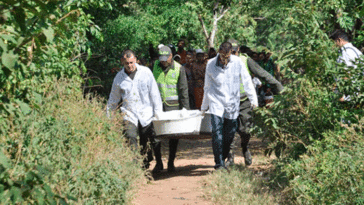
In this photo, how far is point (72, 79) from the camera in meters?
9.55

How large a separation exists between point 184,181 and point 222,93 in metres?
1.49

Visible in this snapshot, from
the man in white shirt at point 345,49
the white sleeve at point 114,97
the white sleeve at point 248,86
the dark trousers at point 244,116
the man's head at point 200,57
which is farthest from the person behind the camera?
the man's head at point 200,57

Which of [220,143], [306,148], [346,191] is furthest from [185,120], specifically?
[346,191]

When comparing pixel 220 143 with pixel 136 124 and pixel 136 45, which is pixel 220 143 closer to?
pixel 136 124

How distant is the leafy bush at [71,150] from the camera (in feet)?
19.9

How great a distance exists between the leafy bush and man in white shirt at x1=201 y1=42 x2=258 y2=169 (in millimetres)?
1399

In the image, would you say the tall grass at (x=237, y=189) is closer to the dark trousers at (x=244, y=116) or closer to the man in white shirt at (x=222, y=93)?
the man in white shirt at (x=222, y=93)

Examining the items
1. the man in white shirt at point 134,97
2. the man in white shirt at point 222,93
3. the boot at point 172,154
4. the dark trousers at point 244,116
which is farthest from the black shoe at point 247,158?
the man in white shirt at point 134,97

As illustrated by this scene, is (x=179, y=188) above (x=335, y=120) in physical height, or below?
below

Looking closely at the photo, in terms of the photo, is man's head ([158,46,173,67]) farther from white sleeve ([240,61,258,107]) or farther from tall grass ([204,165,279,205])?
tall grass ([204,165,279,205])

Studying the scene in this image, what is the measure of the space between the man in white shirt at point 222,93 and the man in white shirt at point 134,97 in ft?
2.85

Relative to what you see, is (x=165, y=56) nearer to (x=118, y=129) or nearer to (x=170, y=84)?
(x=170, y=84)

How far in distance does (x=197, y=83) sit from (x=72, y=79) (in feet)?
18.7

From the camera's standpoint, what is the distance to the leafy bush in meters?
6.07
